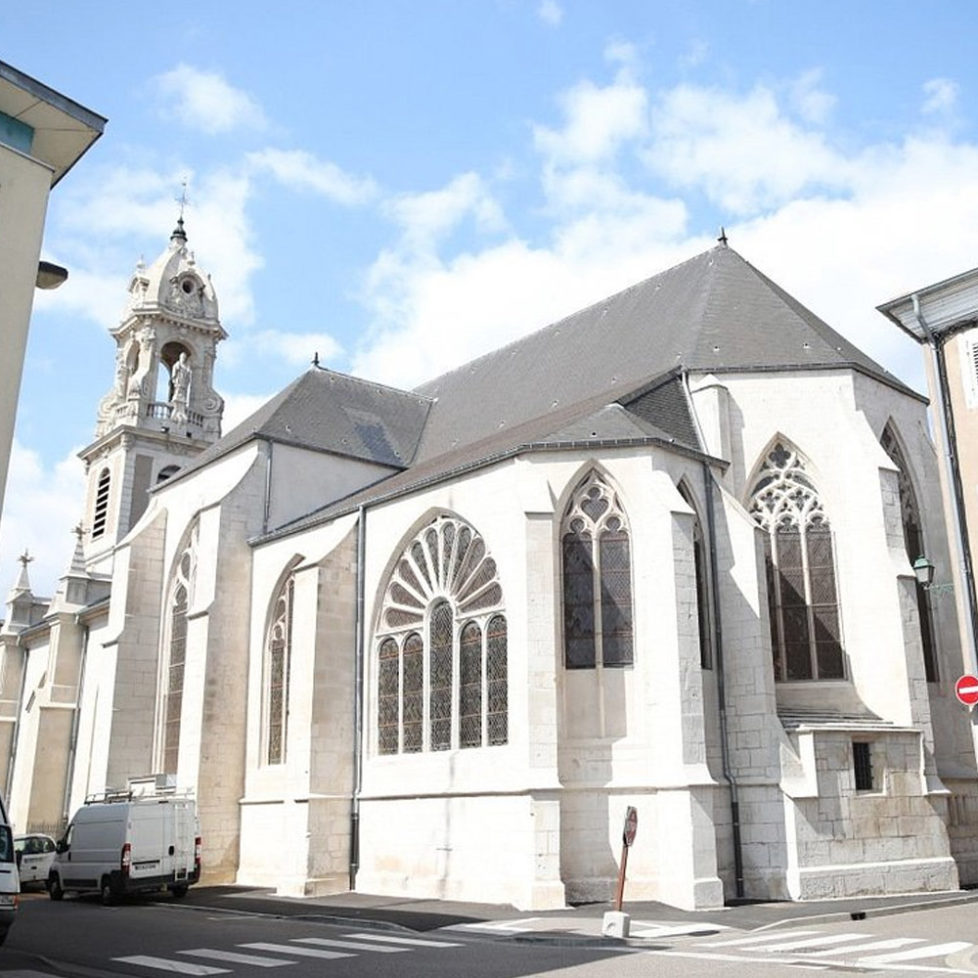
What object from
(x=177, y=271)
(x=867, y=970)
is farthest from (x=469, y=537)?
(x=177, y=271)

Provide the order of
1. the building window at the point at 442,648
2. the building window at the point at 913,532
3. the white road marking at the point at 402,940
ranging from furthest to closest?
1. the building window at the point at 913,532
2. the building window at the point at 442,648
3. the white road marking at the point at 402,940

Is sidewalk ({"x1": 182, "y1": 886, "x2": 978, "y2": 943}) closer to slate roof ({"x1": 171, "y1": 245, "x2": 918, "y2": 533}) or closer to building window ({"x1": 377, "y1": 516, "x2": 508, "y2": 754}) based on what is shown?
building window ({"x1": 377, "y1": 516, "x2": 508, "y2": 754})

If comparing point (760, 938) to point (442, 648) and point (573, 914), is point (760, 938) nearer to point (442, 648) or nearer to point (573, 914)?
point (573, 914)

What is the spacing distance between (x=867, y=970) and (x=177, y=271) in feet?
114

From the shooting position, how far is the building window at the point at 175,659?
23047 millimetres

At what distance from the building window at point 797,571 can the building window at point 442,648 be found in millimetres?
4837

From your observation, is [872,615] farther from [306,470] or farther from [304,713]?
[306,470]

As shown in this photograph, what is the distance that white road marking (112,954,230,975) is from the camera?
9.05 m

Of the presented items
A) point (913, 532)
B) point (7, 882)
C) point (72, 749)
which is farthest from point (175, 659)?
point (913, 532)

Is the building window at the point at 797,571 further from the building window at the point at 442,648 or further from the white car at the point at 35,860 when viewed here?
the white car at the point at 35,860

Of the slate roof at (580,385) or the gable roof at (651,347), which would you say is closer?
the slate roof at (580,385)

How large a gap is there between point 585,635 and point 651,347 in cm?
759

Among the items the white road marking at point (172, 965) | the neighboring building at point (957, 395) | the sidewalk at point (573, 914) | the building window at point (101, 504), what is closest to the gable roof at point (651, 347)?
the neighboring building at point (957, 395)

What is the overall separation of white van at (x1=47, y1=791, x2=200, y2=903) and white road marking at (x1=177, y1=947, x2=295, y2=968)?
6741 millimetres
